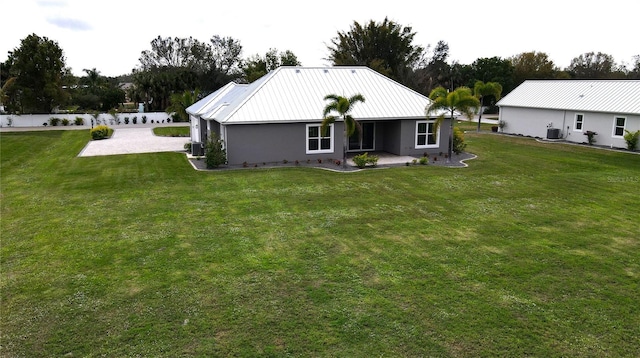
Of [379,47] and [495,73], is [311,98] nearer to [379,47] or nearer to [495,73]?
[379,47]

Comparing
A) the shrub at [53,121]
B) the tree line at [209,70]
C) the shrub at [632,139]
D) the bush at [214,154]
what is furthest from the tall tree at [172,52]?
the shrub at [632,139]

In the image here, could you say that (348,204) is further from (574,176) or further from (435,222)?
(574,176)

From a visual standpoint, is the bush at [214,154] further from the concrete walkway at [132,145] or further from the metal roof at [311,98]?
the concrete walkway at [132,145]

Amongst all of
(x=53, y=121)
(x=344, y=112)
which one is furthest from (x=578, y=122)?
(x=53, y=121)

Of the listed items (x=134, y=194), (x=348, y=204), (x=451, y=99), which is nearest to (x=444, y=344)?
(x=348, y=204)

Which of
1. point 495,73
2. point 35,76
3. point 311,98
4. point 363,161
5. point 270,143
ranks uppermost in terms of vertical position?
point 495,73

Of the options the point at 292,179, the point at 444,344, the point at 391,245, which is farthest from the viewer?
the point at 292,179
